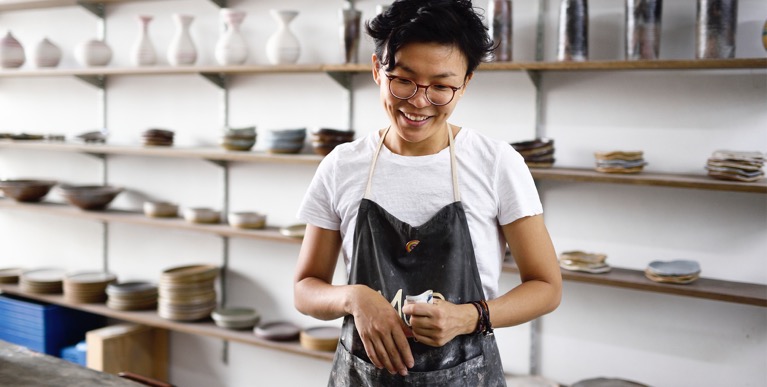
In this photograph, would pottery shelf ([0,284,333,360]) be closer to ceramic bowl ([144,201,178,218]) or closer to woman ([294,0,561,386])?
ceramic bowl ([144,201,178,218])

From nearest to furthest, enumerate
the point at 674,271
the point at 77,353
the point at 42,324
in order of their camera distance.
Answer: the point at 674,271, the point at 77,353, the point at 42,324

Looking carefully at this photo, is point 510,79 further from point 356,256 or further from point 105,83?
point 105,83

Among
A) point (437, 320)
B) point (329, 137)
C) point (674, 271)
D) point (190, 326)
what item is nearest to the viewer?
point (437, 320)

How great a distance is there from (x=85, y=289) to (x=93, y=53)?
55.4 inches

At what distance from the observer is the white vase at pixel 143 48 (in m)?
4.15

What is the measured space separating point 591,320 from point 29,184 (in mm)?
3481

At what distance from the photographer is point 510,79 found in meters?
3.35

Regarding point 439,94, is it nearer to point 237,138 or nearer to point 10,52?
point 237,138

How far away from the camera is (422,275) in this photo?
152 centimetres

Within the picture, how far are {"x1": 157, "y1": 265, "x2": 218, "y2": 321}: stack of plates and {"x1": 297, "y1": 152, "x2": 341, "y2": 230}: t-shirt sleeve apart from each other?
98.0 inches

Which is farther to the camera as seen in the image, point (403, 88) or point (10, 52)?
point (10, 52)

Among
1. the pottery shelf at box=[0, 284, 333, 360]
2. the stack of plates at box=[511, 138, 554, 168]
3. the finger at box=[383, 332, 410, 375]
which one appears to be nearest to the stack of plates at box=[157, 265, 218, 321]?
the pottery shelf at box=[0, 284, 333, 360]

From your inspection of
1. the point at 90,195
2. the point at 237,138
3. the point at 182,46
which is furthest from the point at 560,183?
the point at 90,195

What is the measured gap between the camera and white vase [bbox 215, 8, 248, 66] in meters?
3.80
